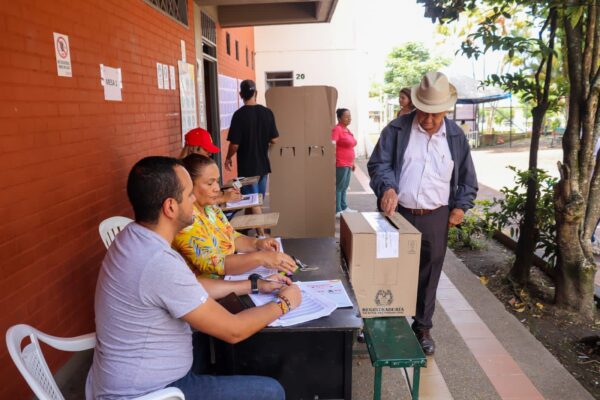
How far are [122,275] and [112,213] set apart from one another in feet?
6.32

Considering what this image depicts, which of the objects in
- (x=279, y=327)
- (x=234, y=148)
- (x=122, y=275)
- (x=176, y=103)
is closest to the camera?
(x=122, y=275)

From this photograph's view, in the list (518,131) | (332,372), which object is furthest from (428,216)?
(518,131)

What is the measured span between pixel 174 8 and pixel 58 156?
3.13 meters

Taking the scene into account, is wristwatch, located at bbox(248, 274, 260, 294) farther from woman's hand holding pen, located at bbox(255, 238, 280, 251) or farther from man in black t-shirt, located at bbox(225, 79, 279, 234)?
man in black t-shirt, located at bbox(225, 79, 279, 234)

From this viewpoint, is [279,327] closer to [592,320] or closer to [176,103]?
[592,320]

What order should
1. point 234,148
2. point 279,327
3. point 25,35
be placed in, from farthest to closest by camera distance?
1. point 234,148
2. point 25,35
3. point 279,327

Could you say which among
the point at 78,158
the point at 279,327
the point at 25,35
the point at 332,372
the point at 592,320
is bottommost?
the point at 592,320

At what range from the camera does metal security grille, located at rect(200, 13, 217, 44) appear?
670cm

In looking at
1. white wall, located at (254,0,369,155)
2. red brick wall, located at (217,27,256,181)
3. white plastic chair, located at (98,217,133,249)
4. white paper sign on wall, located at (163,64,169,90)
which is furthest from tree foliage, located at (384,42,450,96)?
white plastic chair, located at (98,217,133,249)

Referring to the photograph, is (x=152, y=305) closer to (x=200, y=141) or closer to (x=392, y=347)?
A: (x=392, y=347)

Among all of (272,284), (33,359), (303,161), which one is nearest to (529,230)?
(303,161)

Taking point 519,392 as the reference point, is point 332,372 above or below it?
above

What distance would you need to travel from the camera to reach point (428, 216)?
113 inches

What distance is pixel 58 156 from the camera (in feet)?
8.04
